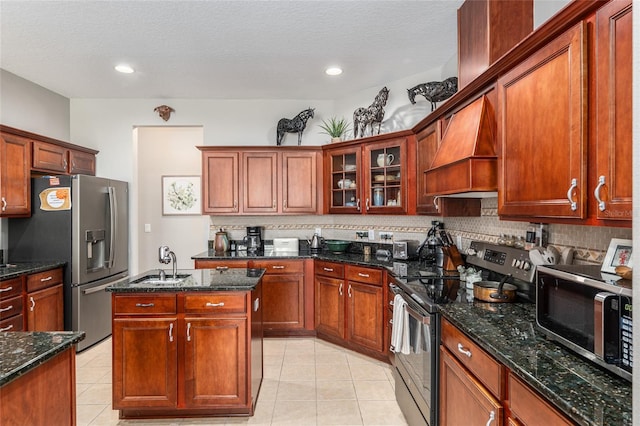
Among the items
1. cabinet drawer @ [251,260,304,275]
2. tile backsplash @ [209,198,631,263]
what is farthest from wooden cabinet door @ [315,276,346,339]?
tile backsplash @ [209,198,631,263]

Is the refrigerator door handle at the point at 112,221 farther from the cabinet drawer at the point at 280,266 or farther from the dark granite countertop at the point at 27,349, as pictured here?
the dark granite countertop at the point at 27,349

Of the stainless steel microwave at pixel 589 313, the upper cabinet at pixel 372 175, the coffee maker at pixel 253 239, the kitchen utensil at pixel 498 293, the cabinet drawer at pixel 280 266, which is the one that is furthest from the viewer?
the coffee maker at pixel 253 239

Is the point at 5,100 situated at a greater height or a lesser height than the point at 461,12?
lesser

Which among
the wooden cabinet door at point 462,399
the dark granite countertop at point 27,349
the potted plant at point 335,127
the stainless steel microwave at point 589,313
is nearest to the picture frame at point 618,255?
the stainless steel microwave at point 589,313

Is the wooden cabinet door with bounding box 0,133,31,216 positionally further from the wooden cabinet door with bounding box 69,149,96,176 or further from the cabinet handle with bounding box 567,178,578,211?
the cabinet handle with bounding box 567,178,578,211

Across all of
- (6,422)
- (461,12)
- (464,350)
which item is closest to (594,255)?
(464,350)

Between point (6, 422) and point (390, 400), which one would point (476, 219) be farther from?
point (6, 422)

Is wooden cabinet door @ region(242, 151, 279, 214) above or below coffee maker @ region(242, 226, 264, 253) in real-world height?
above

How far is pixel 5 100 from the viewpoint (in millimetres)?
3758

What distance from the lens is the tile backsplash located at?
5.73 feet

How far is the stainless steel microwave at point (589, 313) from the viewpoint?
1094 millimetres

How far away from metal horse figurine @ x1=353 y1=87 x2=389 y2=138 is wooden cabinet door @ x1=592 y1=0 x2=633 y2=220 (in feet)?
8.36

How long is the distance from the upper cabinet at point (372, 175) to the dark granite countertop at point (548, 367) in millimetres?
1889

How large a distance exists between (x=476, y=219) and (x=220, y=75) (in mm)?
2921
